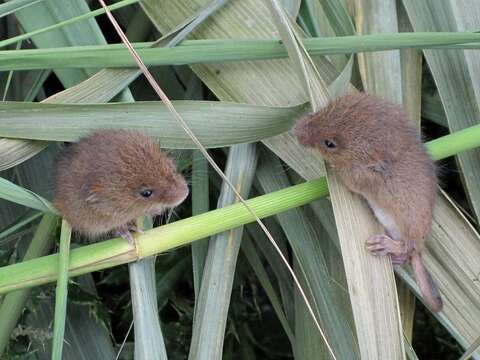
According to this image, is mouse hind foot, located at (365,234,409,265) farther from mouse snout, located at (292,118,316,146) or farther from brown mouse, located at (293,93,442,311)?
mouse snout, located at (292,118,316,146)

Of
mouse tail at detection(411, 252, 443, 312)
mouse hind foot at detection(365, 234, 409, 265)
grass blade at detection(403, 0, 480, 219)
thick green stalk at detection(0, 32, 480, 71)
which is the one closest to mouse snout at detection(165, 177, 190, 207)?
thick green stalk at detection(0, 32, 480, 71)

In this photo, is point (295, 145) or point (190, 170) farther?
point (190, 170)

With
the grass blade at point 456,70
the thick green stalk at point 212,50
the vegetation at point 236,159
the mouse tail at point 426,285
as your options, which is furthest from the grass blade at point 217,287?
the grass blade at point 456,70

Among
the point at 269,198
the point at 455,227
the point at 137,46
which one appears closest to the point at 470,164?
the point at 455,227

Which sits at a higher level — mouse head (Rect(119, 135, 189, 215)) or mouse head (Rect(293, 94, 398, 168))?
mouse head (Rect(119, 135, 189, 215))

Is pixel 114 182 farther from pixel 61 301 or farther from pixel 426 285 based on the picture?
pixel 426 285

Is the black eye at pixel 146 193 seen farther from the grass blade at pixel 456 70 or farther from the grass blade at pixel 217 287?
the grass blade at pixel 456 70

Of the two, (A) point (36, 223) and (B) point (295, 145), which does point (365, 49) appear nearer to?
(B) point (295, 145)
